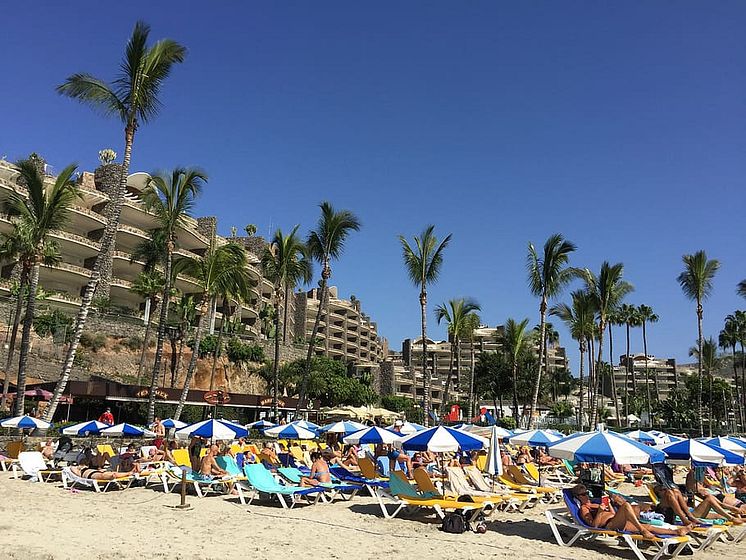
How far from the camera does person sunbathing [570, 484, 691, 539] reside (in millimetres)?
7676

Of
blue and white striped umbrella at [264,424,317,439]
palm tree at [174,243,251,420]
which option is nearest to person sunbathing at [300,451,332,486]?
blue and white striped umbrella at [264,424,317,439]

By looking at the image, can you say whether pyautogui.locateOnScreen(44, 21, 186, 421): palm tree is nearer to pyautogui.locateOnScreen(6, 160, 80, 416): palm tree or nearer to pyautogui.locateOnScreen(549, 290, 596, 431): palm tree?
pyautogui.locateOnScreen(6, 160, 80, 416): palm tree

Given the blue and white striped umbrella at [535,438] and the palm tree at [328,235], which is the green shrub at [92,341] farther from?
the blue and white striped umbrella at [535,438]

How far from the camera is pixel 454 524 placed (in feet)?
30.2

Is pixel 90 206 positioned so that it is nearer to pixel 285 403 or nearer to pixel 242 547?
pixel 285 403

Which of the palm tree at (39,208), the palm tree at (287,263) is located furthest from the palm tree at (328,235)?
the palm tree at (39,208)

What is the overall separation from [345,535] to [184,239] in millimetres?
49146

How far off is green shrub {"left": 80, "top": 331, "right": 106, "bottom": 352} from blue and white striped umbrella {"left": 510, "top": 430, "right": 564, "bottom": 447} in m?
30.2

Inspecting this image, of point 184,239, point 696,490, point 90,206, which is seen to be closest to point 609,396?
point 184,239

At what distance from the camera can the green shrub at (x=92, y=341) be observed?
37.2m

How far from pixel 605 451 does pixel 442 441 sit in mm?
2969

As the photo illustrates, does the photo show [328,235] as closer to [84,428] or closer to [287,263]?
[287,263]

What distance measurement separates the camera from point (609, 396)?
127 meters

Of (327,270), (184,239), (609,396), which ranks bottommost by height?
(609,396)
